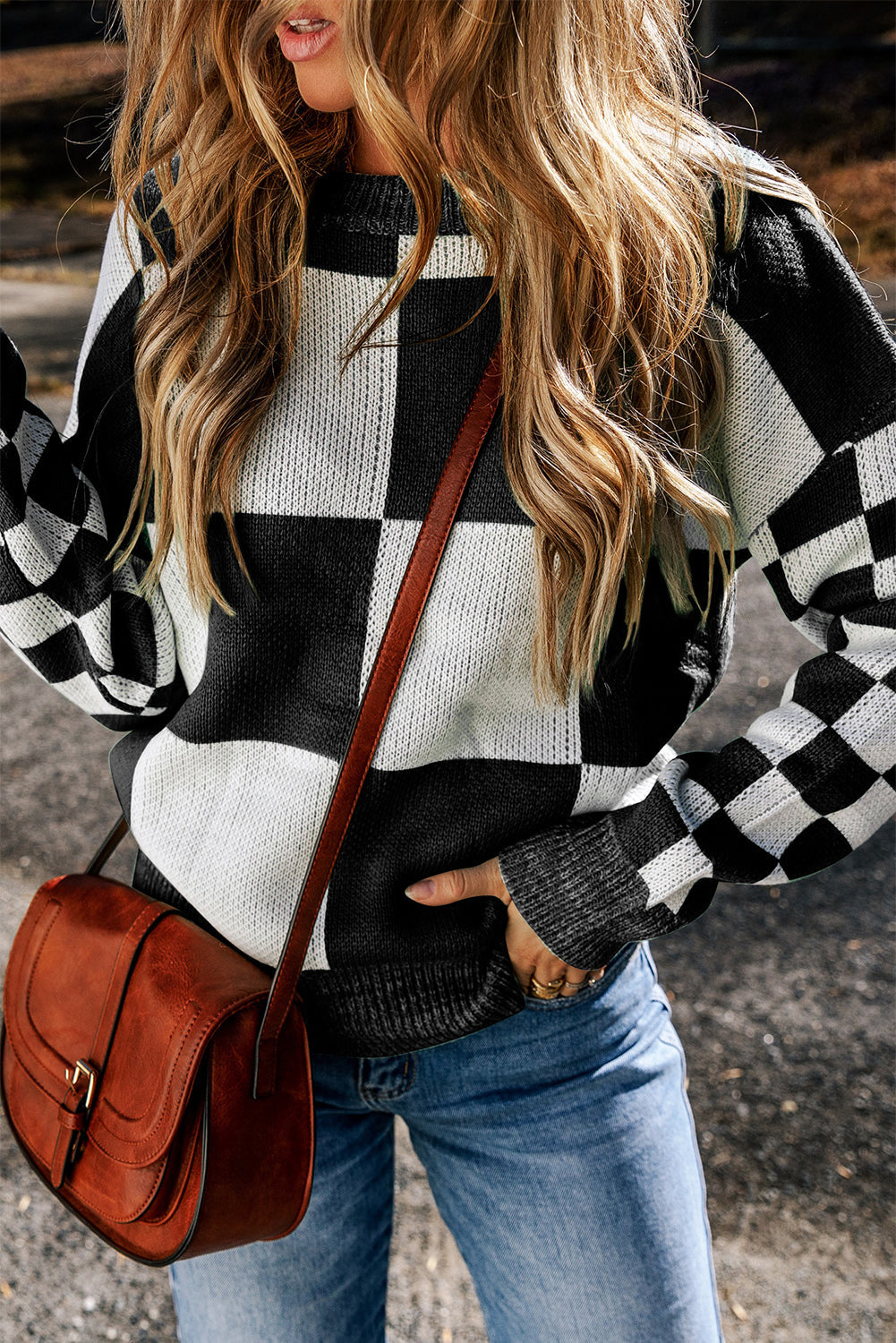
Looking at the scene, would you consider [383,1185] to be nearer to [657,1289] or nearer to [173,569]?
[657,1289]

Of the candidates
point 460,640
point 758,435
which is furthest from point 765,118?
point 460,640

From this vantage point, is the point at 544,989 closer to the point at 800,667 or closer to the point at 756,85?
the point at 800,667

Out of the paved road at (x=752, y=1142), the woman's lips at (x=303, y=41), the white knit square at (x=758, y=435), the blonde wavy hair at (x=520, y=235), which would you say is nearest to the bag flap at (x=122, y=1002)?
the blonde wavy hair at (x=520, y=235)

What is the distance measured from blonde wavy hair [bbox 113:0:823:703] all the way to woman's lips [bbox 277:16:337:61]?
0.02 meters

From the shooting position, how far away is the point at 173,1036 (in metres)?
1.24

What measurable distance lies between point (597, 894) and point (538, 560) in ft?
1.29

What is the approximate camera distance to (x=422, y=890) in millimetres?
1347

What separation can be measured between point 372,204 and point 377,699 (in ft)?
1.79

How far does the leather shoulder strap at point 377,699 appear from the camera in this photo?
4.11ft

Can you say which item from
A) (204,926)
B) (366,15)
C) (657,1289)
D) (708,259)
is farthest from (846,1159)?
(366,15)

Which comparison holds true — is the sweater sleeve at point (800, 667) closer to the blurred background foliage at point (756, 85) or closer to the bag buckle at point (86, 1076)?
the bag buckle at point (86, 1076)

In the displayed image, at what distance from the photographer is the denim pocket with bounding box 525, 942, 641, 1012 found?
1.41 metres

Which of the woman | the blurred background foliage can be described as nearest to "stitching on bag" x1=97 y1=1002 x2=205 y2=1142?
the woman

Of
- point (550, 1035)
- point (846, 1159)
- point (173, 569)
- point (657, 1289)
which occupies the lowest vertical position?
point (846, 1159)
